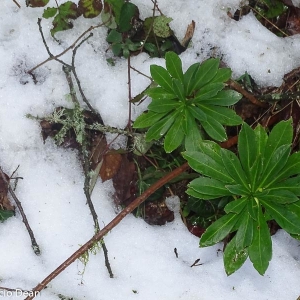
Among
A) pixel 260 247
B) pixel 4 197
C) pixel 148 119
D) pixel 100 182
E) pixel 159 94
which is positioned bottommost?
pixel 4 197

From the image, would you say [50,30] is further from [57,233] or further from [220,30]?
[57,233]

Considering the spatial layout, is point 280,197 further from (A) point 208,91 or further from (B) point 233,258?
(A) point 208,91

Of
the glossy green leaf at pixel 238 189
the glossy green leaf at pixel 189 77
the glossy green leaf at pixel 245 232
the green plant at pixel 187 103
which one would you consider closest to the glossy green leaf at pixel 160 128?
the green plant at pixel 187 103

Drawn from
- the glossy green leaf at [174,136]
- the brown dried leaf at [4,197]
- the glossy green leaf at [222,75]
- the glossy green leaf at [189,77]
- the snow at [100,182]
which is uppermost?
the glossy green leaf at [222,75]

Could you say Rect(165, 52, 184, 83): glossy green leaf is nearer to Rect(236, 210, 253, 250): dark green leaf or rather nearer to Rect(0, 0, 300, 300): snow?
Rect(0, 0, 300, 300): snow

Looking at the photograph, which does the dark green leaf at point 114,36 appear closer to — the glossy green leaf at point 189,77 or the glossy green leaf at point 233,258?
the glossy green leaf at point 189,77

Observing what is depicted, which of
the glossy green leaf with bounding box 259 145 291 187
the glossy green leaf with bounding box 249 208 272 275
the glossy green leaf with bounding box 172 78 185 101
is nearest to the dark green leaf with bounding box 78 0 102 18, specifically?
the glossy green leaf with bounding box 172 78 185 101

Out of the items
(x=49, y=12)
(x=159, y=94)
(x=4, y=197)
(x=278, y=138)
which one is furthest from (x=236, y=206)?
(x=49, y=12)
